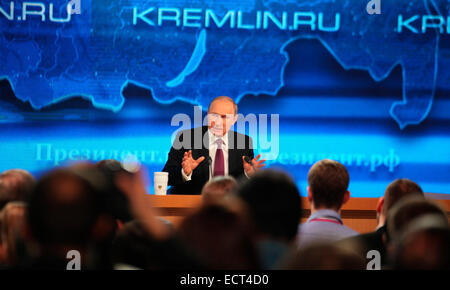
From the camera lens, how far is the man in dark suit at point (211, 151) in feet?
14.4

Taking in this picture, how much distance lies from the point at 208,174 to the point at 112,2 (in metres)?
2.24

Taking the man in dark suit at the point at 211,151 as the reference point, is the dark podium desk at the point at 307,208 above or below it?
below

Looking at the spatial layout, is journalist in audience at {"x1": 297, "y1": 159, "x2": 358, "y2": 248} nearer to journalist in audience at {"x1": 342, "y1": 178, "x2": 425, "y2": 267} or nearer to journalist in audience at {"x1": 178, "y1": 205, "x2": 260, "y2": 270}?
journalist in audience at {"x1": 342, "y1": 178, "x2": 425, "y2": 267}

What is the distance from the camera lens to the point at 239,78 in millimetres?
5766

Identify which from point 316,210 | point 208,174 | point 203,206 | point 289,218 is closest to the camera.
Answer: point 203,206

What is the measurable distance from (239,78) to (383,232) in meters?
3.56

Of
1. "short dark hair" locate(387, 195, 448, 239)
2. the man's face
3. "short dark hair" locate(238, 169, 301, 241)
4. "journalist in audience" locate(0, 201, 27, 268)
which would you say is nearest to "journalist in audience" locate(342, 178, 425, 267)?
"short dark hair" locate(387, 195, 448, 239)

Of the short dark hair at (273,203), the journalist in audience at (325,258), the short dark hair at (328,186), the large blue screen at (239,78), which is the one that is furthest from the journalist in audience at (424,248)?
the large blue screen at (239,78)

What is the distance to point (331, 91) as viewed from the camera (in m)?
5.81

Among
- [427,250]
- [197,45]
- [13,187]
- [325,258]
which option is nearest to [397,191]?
[427,250]

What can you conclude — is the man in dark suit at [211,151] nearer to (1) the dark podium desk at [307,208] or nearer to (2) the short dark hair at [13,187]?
(1) the dark podium desk at [307,208]

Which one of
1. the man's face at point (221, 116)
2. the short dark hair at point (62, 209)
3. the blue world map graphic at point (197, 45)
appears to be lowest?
the short dark hair at point (62, 209)
